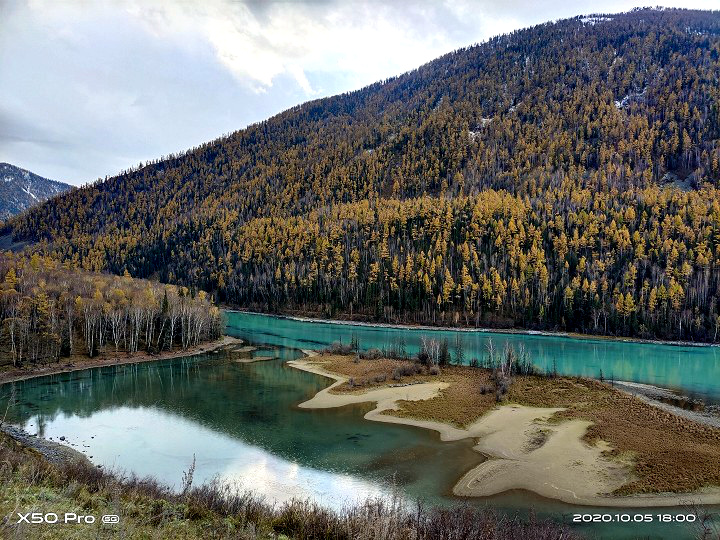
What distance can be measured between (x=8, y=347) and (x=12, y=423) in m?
25.1

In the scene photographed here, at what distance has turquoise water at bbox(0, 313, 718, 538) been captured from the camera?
24.1 meters

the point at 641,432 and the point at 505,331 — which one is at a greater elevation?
the point at 641,432

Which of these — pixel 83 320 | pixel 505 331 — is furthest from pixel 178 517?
pixel 505 331

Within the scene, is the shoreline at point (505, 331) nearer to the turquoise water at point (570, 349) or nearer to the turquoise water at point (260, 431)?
the turquoise water at point (570, 349)

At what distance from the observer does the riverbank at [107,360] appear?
51531mm

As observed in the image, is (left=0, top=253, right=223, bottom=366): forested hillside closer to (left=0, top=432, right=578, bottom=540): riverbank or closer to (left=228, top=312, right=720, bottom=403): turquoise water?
(left=228, top=312, right=720, bottom=403): turquoise water

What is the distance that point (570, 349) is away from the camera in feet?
257

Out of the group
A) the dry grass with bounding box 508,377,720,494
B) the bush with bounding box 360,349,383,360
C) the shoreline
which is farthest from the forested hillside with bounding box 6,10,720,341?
the dry grass with bounding box 508,377,720,494

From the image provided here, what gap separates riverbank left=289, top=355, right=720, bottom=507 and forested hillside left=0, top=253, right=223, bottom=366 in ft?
115

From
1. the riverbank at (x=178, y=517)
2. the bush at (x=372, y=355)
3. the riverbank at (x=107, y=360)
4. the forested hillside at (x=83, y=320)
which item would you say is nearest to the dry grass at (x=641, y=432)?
the riverbank at (x=178, y=517)

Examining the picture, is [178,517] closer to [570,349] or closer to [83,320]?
[83,320]

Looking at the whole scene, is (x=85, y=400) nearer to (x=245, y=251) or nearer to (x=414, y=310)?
(x=414, y=310)

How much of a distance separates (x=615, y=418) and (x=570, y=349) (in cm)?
4666

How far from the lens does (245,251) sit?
Result: 164 m
